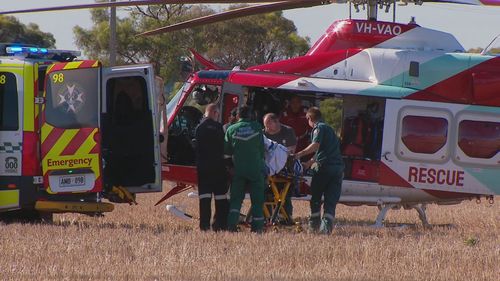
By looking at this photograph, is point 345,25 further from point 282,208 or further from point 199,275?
point 199,275

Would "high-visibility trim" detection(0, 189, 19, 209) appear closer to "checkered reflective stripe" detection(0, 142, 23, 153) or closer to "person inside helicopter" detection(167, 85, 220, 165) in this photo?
"checkered reflective stripe" detection(0, 142, 23, 153)

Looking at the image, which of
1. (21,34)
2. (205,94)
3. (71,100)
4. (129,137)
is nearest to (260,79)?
(205,94)

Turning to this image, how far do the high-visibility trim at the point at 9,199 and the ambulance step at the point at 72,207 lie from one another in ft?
0.80

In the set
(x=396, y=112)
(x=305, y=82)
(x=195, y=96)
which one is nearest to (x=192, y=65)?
(x=195, y=96)

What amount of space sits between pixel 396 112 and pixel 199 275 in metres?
5.63

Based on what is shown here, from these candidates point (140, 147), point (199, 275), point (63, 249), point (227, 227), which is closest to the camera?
point (199, 275)

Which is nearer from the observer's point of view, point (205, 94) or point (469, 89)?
point (469, 89)

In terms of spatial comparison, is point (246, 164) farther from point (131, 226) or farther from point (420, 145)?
point (420, 145)

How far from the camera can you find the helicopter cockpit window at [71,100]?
13109 mm

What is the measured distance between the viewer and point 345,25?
1509cm

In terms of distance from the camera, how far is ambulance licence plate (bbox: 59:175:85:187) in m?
13.1

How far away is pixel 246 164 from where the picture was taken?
12891 mm

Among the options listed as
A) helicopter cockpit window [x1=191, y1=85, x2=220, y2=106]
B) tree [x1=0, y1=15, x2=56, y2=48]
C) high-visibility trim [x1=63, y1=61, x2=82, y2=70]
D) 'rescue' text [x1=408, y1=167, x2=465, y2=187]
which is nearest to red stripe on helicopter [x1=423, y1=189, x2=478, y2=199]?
'rescue' text [x1=408, y1=167, x2=465, y2=187]

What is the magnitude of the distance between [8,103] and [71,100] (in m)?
0.73
